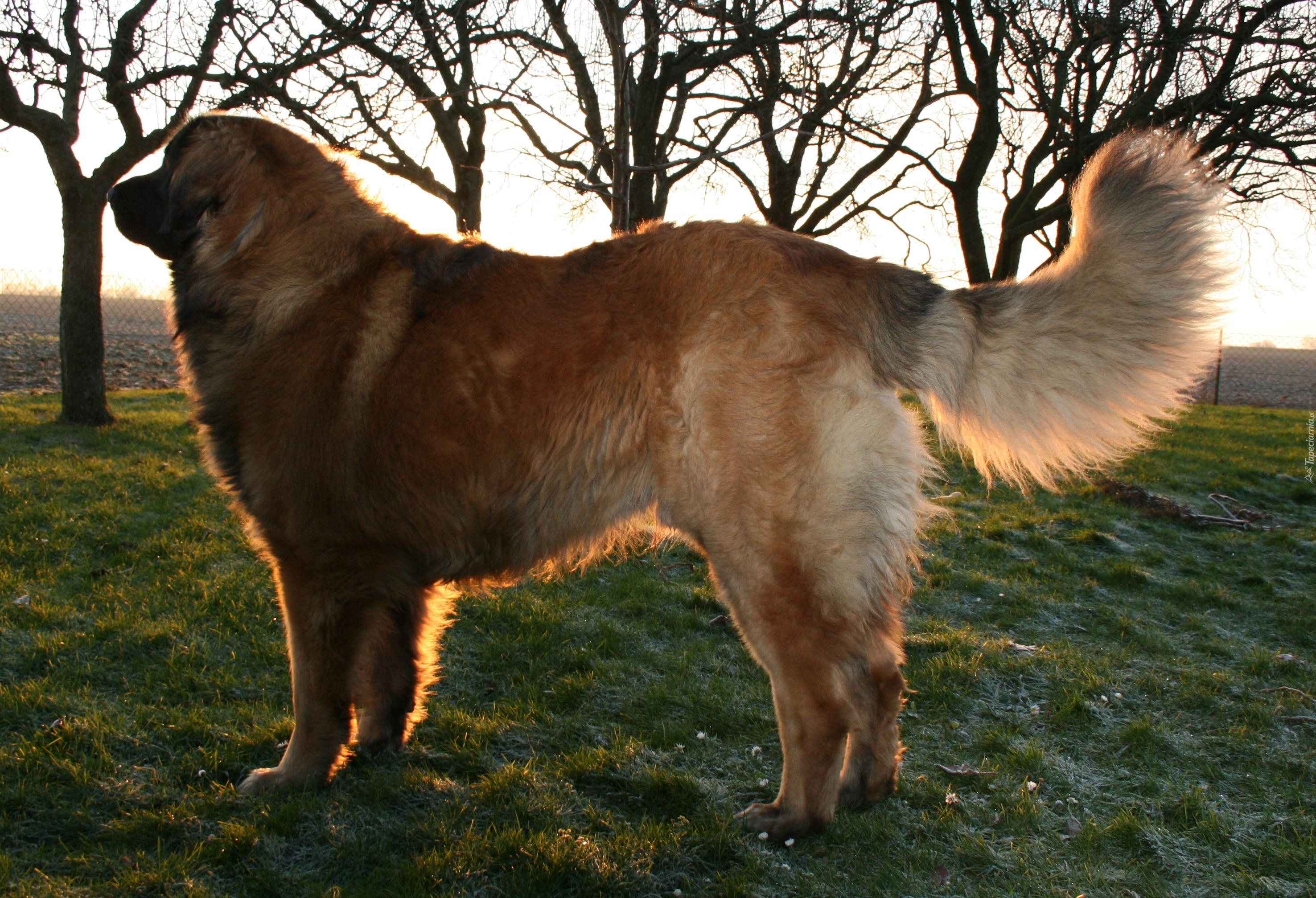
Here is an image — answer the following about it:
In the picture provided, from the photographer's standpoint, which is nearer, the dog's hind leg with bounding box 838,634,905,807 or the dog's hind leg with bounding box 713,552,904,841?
the dog's hind leg with bounding box 713,552,904,841

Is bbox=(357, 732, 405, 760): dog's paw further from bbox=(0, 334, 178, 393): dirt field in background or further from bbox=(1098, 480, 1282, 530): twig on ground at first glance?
bbox=(0, 334, 178, 393): dirt field in background

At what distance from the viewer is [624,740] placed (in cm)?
278

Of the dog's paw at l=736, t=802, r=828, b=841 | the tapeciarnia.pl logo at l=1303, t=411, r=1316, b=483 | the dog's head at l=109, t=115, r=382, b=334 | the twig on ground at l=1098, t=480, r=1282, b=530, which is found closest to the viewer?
the dog's paw at l=736, t=802, r=828, b=841

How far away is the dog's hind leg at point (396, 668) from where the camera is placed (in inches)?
97.9

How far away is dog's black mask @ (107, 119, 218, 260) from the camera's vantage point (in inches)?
100

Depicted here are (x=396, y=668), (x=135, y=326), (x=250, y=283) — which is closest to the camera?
(x=250, y=283)

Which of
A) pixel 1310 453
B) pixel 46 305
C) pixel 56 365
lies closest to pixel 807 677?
pixel 1310 453

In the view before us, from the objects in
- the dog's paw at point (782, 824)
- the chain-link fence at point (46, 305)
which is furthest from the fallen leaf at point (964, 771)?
the chain-link fence at point (46, 305)

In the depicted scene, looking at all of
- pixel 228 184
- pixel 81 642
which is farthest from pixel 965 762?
pixel 81 642

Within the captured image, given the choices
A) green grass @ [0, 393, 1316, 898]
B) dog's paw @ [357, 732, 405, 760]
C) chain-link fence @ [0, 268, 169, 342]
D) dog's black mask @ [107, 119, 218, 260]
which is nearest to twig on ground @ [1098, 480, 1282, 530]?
green grass @ [0, 393, 1316, 898]

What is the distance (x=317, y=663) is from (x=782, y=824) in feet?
4.74

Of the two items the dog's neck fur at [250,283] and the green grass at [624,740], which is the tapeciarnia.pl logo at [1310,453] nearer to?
the green grass at [624,740]

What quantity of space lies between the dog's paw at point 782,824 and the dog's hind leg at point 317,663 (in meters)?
1.26

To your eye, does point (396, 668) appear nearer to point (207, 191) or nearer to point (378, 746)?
point (378, 746)
